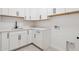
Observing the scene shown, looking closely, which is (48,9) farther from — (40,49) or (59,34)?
(40,49)

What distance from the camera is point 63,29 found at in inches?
36.7

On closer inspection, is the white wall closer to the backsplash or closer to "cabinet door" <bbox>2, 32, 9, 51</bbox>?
the backsplash

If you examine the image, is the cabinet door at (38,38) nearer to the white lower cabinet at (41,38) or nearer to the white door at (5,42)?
the white lower cabinet at (41,38)

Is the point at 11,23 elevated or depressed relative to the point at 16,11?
depressed

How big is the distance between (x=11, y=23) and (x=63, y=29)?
1.70 ft

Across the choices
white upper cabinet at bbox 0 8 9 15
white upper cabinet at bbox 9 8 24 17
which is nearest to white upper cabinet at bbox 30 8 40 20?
white upper cabinet at bbox 9 8 24 17

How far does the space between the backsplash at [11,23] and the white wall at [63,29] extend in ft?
0.39

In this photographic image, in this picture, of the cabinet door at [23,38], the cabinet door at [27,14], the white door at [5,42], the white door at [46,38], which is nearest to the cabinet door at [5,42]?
the white door at [5,42]

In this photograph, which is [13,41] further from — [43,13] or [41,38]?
[43,13]

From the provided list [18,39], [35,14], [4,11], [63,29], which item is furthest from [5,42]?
[63,29]

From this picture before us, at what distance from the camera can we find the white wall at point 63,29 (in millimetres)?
882
